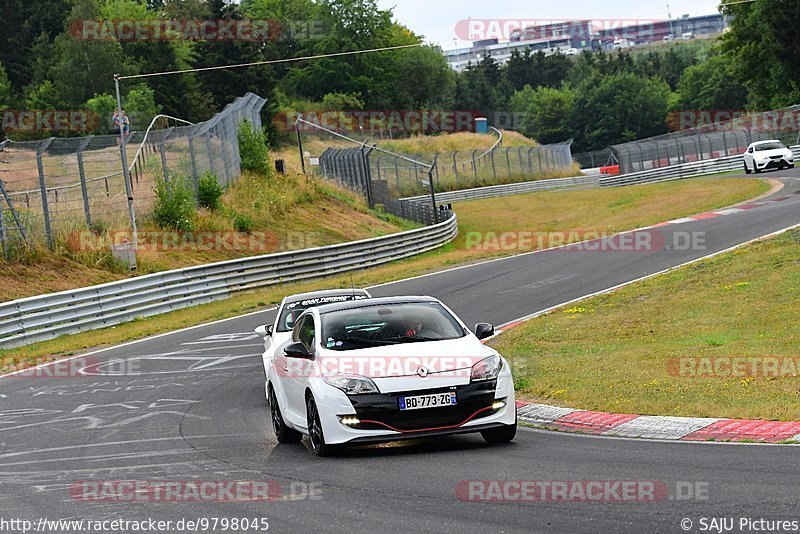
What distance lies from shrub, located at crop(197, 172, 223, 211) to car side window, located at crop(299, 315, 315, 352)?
90.8ft

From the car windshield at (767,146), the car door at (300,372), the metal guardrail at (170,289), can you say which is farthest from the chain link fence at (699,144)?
the car door at (300,372)

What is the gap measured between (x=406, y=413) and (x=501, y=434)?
97cm

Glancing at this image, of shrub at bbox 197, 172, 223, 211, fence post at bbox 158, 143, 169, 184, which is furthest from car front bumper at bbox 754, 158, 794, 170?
fence post at bbox 158, 143, 169, 184

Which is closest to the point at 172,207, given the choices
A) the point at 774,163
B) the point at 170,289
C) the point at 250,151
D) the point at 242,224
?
the point at 242,224

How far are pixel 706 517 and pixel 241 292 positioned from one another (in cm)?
2601

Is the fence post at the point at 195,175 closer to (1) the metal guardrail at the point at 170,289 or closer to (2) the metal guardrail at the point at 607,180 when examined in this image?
(1) the metal guardrail at the point at 170,289

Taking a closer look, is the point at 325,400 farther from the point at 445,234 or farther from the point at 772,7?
the point at 772,7

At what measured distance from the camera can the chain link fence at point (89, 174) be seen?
28.5 meters

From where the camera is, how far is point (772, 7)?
80.6 m

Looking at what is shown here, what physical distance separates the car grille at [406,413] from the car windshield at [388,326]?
851 mm

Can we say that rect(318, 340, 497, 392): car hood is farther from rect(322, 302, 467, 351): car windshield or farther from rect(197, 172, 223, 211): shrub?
rect(197, 172, 223, 211): shrub

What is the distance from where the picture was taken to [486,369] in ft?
33.8

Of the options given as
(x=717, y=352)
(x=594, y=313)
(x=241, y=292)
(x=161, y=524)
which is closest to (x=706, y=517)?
(x=161, y=524)

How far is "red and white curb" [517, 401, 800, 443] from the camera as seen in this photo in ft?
31.5
